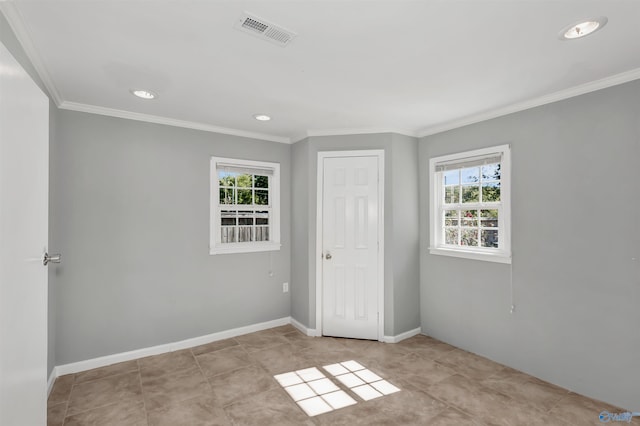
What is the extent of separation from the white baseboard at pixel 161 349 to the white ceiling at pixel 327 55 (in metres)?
2.33

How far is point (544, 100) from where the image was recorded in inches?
107

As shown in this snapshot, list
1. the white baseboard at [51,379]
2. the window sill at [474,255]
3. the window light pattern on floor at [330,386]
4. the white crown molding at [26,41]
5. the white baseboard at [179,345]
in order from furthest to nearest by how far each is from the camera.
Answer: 1. the window sill at [474,255]
2. the white baseboard at [179,345]
3. the white baseboard at [51,379]
4. the window light pattern on floor at [330,386]
5. the white crown molding at [26,41]

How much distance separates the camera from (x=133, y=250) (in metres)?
3.16

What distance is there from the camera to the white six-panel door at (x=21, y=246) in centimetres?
116

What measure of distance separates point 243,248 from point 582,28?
136 inches

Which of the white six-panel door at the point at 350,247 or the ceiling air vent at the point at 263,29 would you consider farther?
the white six-panel door at the point at 350,247

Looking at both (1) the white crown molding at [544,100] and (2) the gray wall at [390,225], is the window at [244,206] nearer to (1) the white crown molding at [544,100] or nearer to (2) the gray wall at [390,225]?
(2) the gray wall at [390,225]

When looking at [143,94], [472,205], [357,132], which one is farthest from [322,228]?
[143,94]

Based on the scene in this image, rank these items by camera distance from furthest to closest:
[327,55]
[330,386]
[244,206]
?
[244,206]
[330,386]
[327,55]

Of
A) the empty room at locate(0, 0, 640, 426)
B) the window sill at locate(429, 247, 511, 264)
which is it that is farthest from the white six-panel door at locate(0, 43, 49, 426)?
the window sill at locate(429, 247, 511, 264)

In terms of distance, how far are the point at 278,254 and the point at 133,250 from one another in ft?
5.31

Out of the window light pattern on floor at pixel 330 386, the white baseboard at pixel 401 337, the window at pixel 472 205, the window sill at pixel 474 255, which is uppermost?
the window at pixel 472 205

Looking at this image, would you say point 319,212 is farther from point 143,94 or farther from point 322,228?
point 143,94

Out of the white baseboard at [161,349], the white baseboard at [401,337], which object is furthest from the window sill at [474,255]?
the white baseboard at [161,349]
